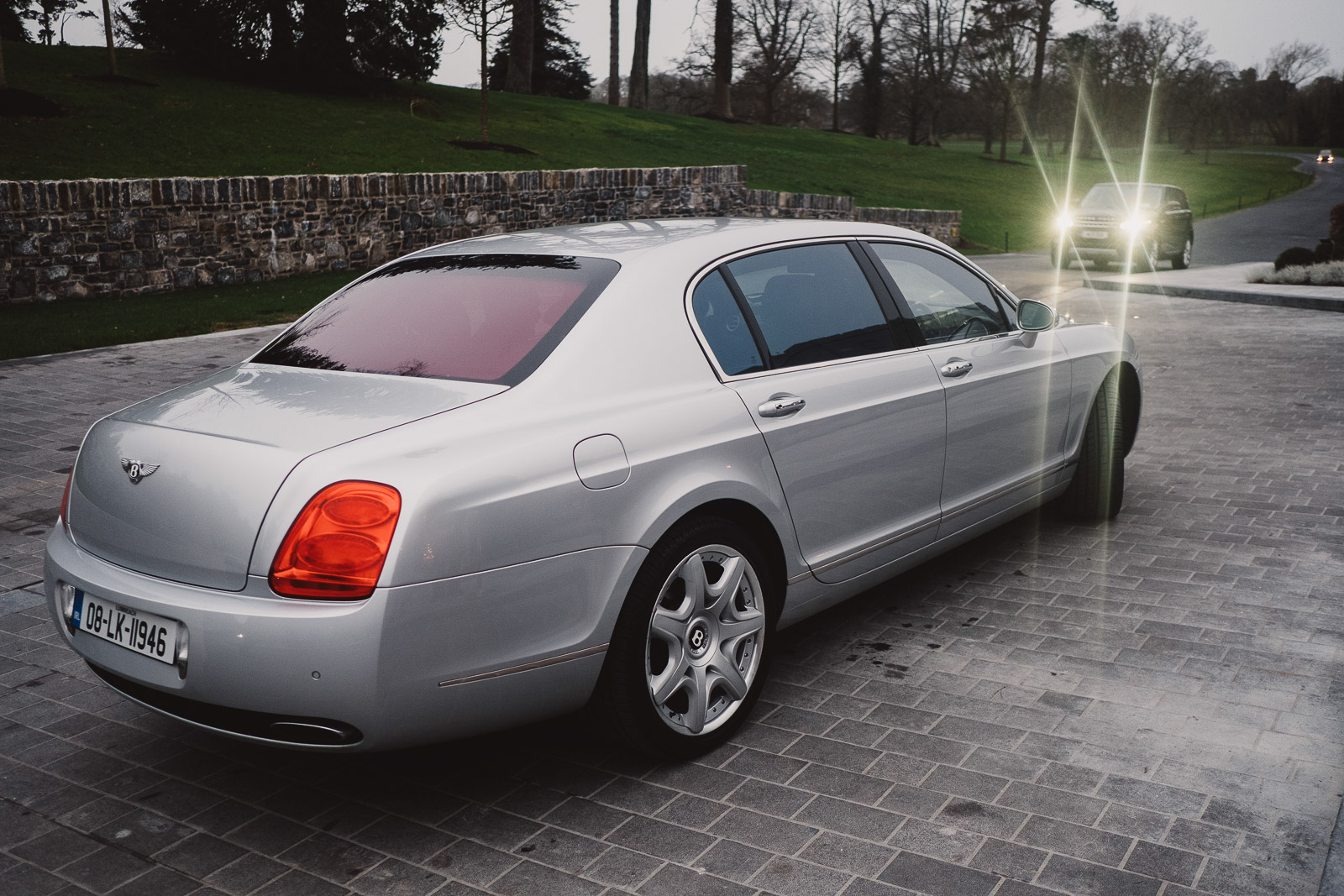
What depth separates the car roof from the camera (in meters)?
3.84

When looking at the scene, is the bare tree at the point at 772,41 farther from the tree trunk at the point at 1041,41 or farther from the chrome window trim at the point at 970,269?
the chrome window trim at the point at 970,269

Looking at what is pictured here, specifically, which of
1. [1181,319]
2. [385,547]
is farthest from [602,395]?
[1181,319]

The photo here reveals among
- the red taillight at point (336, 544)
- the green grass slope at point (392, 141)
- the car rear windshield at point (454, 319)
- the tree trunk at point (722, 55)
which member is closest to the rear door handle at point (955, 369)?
the car rear windshield at point (454, 319)

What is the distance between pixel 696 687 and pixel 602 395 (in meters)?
0.94

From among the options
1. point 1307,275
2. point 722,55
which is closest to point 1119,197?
point 1307,275

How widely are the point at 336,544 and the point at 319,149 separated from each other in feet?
76.0

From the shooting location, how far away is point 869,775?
3342 mm

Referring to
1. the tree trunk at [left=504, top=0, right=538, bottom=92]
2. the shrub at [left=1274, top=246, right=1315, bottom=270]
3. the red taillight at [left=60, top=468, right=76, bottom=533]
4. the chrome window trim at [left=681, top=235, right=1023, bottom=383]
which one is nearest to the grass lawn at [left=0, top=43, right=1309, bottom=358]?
the tree trunk at [left=504, top=0, right=538, bottom=92]

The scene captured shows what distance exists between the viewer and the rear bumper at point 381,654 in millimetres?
2707

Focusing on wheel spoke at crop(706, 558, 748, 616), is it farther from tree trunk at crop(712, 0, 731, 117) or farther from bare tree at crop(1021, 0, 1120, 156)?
bare tree at crop(1021, 0, 1120, 156)

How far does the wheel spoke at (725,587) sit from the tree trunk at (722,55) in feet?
147

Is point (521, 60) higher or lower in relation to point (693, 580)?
higher

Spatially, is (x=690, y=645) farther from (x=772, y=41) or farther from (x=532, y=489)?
(x=772, y=41)

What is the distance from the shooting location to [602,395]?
3242 mm
